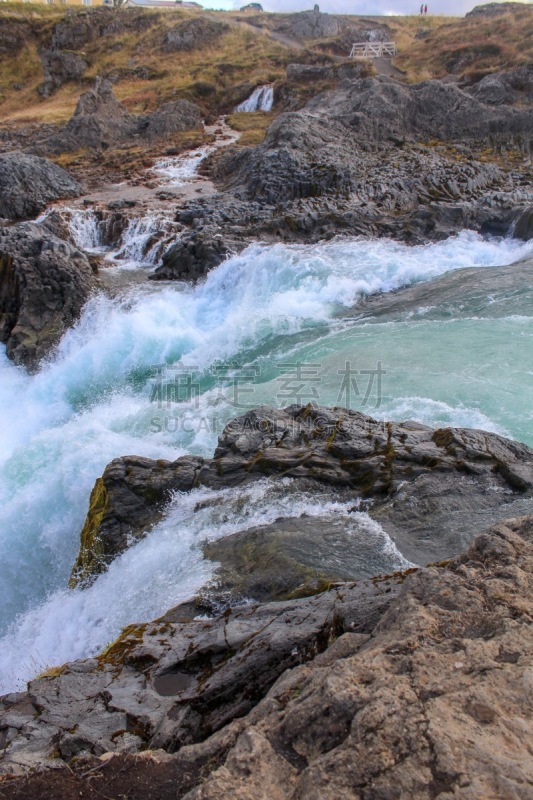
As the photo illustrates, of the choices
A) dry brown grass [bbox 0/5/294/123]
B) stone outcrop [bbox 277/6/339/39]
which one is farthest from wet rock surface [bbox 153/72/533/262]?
stone outcrop [bbox 277/6/339/39]

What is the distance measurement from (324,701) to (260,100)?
4665 cm

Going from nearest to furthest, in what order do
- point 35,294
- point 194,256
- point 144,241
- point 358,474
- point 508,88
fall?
point 358,474
point 35,294
point 194,256
point 144,241
point 508,88

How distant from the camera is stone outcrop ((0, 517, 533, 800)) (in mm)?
2723

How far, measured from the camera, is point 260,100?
139 feet

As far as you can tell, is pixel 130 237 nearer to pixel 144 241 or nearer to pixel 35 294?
pixel 144 241

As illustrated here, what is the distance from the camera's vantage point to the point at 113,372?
15492 mm

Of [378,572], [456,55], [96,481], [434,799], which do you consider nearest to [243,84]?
[456,55]

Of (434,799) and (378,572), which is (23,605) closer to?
(378,572)

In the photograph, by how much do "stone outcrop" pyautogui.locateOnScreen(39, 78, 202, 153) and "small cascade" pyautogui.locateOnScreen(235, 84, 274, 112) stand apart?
4.86 meters

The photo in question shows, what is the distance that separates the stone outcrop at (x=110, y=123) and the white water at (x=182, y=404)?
23.2 meters

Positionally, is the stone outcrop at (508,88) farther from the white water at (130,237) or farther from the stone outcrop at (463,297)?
the white water at (130,237)

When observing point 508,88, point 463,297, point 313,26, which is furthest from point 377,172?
point 313,26

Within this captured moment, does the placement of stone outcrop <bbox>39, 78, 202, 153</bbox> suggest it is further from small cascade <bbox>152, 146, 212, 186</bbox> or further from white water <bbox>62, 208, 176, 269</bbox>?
white water <bbox>62, 208, 176, 269</bbox>

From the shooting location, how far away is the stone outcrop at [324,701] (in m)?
2.72
